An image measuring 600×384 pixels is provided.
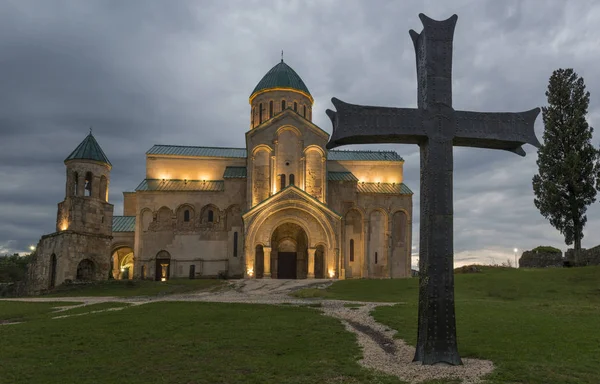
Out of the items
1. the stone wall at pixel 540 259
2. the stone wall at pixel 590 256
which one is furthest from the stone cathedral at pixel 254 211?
the stone wall at pixel 590 256

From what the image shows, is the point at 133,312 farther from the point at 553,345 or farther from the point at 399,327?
the point at 553,345

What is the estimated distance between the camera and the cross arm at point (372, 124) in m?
10.4

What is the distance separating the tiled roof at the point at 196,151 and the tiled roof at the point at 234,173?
229cm

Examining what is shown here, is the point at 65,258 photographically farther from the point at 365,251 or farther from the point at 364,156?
the point at 364,156

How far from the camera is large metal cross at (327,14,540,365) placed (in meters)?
9.91

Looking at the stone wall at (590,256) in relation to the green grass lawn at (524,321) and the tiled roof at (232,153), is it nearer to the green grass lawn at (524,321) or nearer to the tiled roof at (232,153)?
the green grass lawn at (524,321)

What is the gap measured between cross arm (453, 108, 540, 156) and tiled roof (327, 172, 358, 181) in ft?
118

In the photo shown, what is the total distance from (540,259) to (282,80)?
3218 centimetres

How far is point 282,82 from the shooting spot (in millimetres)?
50594

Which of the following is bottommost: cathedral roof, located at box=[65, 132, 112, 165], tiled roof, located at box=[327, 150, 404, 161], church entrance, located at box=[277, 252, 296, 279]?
church entrance, located at box=[277, 252, 296, 279]

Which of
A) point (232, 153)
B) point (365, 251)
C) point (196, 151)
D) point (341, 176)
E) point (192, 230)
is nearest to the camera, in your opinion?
point (192, 230)

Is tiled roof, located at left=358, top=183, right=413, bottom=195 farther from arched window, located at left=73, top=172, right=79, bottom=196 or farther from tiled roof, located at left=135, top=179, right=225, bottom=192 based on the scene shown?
arched window, located at left=73, top=172, right=79, bottom=196

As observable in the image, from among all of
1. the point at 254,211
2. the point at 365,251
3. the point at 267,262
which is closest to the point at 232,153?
the point at 254,211

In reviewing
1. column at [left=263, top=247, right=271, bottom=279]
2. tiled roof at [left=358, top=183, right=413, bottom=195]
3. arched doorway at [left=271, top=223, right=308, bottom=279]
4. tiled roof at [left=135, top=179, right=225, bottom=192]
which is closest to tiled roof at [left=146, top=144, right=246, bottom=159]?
tiled roof at [left=135, top=179, right=225, bottom=192]
